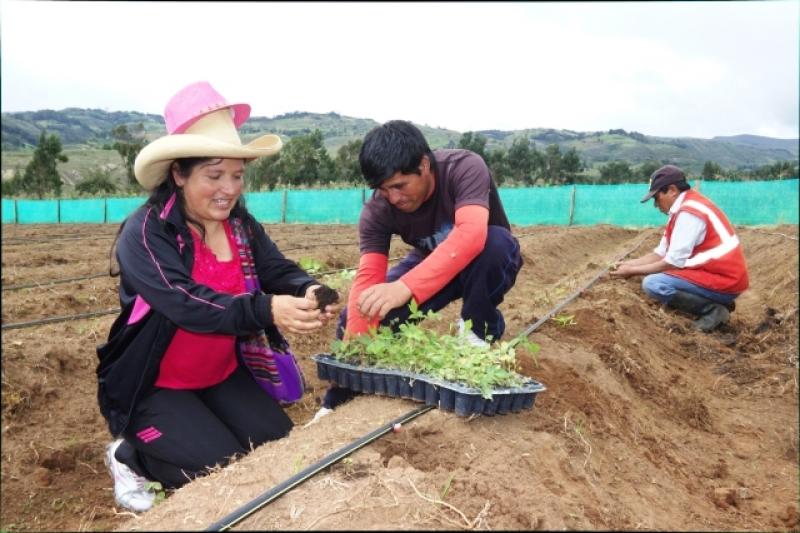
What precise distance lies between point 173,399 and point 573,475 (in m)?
1.75

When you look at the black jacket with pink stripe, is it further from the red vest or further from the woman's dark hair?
Result: the red vest

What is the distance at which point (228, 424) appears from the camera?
3.06 metres

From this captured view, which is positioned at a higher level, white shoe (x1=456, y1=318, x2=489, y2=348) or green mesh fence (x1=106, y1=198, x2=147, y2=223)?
green mesh fence (x1=106, y1=198, x2=147, y2=223)

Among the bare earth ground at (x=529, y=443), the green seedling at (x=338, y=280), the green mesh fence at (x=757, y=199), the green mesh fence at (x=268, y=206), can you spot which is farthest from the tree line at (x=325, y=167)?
the bare earth ground at (x=529, y=443)

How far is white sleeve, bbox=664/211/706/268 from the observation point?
5504 millimetres

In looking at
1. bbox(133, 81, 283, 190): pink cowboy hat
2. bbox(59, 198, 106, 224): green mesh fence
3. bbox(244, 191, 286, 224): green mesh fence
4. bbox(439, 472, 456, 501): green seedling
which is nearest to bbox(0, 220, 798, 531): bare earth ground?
bbox(439, 472, 456, 501): green seedling

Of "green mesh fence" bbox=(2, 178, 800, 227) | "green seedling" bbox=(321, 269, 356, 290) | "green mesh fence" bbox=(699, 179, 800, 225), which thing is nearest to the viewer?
"green seedling" bbox=(321, 269, 356, 290)

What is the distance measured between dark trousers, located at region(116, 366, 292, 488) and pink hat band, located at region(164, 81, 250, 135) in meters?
1.20

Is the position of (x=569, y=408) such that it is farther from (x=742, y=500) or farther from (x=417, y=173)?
(x=417, y=173)

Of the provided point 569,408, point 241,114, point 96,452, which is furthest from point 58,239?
point 569,408

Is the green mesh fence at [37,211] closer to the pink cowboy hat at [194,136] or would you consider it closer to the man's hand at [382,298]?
the pink cowboy hat at [194,136]

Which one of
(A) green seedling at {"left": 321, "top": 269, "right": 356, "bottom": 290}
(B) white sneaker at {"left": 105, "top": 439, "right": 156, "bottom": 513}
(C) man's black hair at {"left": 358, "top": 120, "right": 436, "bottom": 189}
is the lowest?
(B) white sneaker at {"left": 105, "top": 439, "right": 156, "bottom": 513}

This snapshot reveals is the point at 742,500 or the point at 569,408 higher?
the point at 569,408

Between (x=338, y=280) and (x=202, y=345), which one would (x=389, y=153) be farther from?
(x=338, y=280)
